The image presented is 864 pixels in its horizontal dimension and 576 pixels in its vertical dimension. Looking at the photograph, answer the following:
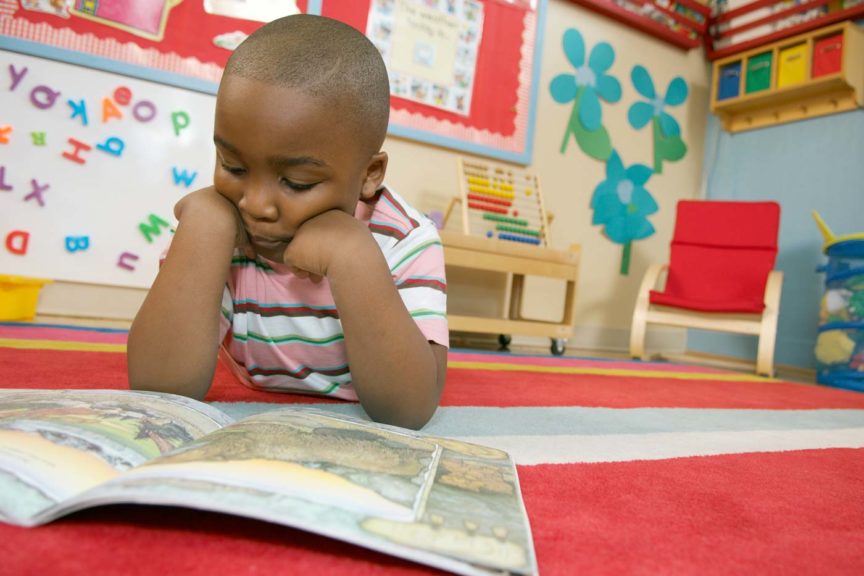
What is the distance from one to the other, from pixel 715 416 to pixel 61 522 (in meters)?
0.91

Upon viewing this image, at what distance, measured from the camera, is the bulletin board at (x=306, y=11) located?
163 centimetres

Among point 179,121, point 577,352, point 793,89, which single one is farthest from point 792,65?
point 179,121

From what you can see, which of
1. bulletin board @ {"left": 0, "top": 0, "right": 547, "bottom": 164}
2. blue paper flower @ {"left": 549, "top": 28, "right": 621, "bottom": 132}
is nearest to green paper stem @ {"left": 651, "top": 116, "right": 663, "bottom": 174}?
blue paper flower @ {"left": 549, "top": 28, "right": 621, "bottom": 132}

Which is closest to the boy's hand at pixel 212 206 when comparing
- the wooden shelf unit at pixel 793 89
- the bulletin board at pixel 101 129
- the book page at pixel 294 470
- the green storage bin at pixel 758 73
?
the book page at pixel 294 470

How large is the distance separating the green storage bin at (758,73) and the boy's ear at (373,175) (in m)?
2.54

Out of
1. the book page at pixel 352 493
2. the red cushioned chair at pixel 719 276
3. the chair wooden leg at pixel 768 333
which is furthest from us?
the red cushioned chair at pixel 719 276

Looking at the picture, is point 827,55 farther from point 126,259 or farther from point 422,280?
point 126,259

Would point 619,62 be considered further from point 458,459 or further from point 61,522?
point 61,522

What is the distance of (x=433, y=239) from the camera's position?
712mm

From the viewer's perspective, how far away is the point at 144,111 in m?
1.73

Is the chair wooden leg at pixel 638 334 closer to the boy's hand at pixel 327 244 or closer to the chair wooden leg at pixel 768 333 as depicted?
the chair wooden leg at pixel 768 333

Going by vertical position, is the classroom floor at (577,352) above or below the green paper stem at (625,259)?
below

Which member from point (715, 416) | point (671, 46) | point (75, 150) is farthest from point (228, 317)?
point (671, 46)

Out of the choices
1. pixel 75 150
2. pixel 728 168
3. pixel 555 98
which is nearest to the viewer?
pixel 75 150
